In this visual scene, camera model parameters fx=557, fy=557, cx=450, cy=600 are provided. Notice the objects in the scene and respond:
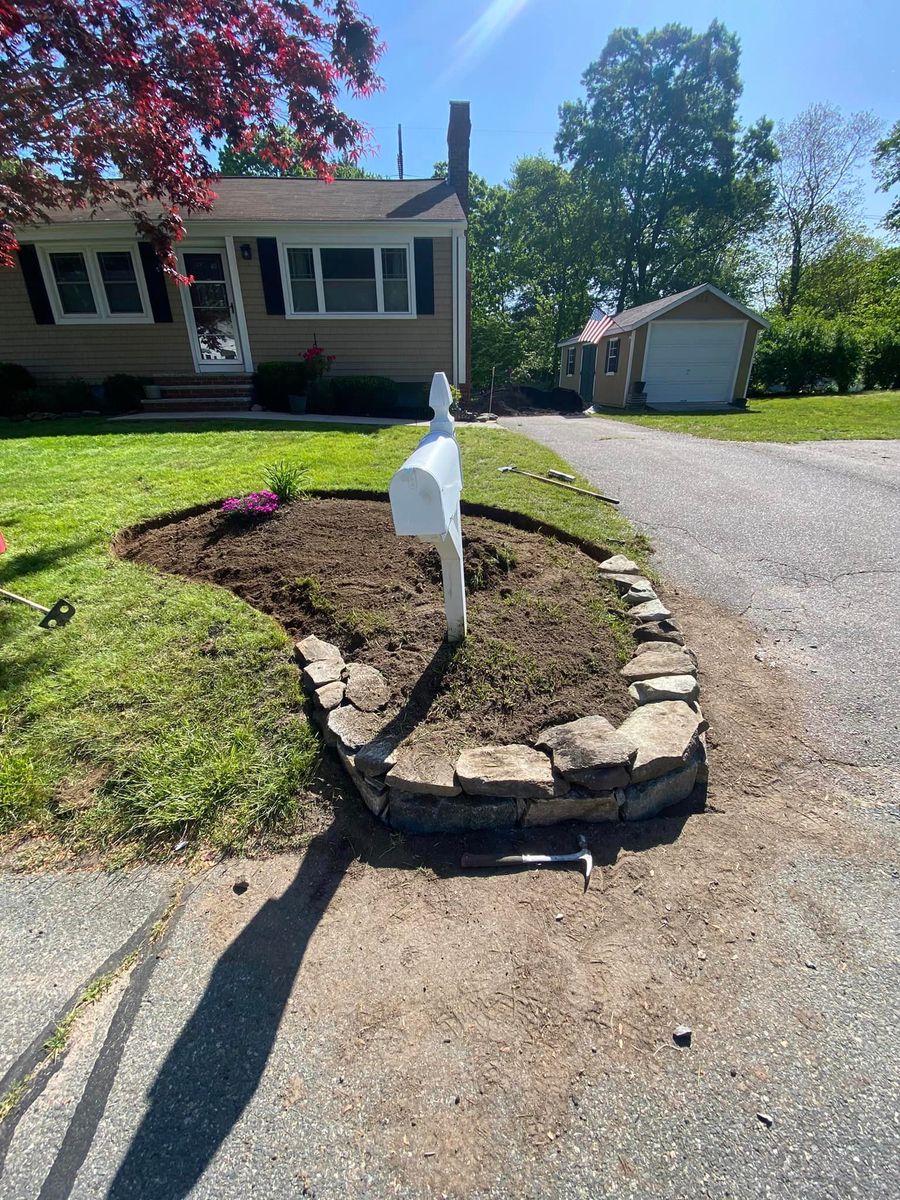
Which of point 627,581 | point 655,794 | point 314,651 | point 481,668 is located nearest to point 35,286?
point 314,651

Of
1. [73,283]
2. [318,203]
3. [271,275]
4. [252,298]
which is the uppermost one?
[318,203]

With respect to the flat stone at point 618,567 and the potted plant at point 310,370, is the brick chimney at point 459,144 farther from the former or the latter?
the flat stone at point 618,567

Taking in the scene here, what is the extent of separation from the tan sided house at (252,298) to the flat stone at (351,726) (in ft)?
35.1

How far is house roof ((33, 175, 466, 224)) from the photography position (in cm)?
1059

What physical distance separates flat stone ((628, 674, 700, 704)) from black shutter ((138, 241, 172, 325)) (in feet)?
41.0

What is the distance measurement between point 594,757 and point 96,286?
13.9 m

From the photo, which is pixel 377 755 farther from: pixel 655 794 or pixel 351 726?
pixel 655 794

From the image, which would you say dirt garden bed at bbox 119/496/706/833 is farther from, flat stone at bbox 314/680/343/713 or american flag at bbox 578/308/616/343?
american flag at bbox 578/308/616/343

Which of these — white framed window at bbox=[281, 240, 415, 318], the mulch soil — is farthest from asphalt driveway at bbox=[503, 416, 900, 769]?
white framed window at bbox=[281, 240, 415, 318]

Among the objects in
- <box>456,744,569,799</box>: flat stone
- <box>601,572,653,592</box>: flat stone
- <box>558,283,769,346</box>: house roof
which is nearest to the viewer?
<box>456,744,569,799</box>: flat stone

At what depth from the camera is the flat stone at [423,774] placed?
80.4 inches

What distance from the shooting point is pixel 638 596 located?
3.37m

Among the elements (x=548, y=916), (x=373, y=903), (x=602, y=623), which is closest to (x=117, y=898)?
(x=373, y=903)

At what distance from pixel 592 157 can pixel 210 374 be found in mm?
30005
